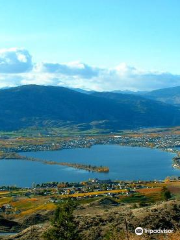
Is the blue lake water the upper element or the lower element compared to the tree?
lower

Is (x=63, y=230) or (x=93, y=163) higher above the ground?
(x=63, y=230)

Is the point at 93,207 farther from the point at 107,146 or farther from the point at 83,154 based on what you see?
Result: the point at 107,146

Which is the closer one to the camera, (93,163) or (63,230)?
(63,230)

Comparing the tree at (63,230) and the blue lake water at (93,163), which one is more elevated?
the tree at (63,230)

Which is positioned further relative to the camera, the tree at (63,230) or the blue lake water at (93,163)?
the blue lake water at (93,163)

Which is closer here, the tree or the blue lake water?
the tree

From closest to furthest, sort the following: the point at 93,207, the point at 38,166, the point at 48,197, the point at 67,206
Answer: the point at 67,206
the point at 93,207
the point at 48,197
the point at 38,166

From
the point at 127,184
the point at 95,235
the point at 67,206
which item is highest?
the point at 67,206

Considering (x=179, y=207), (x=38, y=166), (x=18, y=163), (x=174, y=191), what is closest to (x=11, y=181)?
(x=38, y=166)
